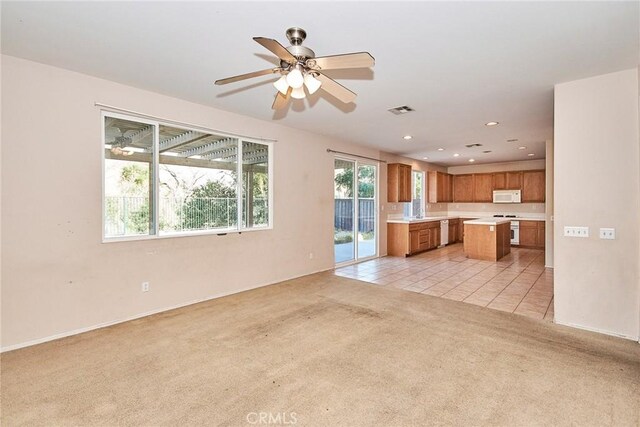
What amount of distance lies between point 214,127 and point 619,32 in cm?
422

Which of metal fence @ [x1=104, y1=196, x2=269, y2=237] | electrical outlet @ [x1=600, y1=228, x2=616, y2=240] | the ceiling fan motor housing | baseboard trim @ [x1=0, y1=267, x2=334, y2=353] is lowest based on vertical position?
baseboard trim @ [x1=0, y1=267, x2=334, y2=353]

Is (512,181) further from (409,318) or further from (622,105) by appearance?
(409,318)

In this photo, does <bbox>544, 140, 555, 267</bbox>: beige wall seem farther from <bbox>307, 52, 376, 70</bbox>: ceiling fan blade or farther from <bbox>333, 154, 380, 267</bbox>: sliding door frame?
<bbox>307, 52, 376, 70</bbox>: ceiling fan blade

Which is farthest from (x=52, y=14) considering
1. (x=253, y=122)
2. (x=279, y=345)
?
(x=279, y=345)

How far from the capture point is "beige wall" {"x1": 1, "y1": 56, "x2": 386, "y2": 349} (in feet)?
9.36

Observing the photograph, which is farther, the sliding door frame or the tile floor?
the sliding door frame

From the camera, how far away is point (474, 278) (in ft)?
17.8

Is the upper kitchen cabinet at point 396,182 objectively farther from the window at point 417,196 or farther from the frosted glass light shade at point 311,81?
the frosted glass light shade at point 311,81

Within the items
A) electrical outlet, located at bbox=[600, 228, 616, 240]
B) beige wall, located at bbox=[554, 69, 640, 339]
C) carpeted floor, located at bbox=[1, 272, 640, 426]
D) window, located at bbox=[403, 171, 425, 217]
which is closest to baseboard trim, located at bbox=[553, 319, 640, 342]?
beige wall, located at bbox=[554, 69, 640, 339]

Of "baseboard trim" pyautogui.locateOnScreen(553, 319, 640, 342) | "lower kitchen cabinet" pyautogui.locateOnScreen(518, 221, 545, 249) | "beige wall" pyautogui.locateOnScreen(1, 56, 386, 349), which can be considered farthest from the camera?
"lower kitchen cabinet" pyautogui.locateOnScreen(518, 221, 545, 249)

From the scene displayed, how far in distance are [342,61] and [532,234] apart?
9233mm

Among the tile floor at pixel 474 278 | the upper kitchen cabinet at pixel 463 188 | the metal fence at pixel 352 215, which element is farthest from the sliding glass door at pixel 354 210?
the upper kitchen cabinet at pixel 463 188

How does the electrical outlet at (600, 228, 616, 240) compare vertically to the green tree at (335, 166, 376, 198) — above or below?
below

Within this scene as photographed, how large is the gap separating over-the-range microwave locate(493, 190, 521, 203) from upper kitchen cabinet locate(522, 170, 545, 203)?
0.18m
